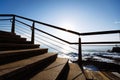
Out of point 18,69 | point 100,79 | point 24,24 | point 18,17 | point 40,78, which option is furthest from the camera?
point 18,17

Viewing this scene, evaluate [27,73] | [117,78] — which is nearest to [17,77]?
[27,73]

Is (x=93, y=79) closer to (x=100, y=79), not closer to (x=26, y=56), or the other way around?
(x=100, y=79)

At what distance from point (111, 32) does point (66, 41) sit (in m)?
1.52

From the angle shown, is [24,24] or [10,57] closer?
[10,57]

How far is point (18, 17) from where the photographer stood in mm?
4902

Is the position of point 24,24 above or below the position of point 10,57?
above

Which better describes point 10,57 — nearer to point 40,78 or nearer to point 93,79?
point 40,78

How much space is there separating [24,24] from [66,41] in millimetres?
2192

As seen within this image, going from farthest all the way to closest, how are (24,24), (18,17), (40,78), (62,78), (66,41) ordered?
(18,17)
(24,24)
(66,41)
(62,78)
(40,78)

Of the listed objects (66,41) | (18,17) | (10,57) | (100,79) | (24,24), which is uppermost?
(18,17)

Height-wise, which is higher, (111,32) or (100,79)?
(111,32)

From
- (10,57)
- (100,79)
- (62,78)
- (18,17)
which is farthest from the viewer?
(18,17)

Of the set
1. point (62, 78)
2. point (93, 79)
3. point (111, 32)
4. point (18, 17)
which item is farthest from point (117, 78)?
point (18, 17)

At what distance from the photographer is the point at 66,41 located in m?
3.64
